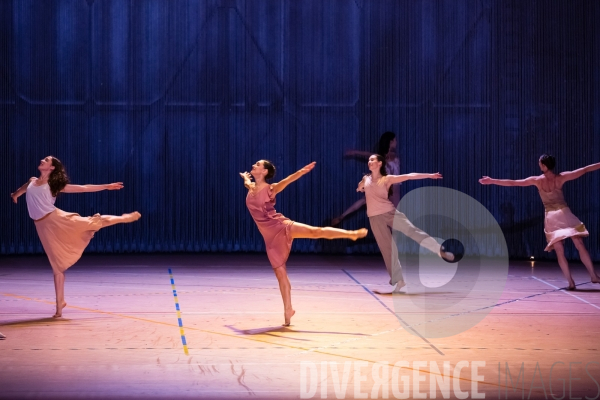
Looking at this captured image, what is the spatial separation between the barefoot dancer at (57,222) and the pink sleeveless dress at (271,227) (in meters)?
1.13

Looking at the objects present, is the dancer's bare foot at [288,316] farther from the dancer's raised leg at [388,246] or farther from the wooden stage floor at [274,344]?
the dancer's raised leg at [388,246]

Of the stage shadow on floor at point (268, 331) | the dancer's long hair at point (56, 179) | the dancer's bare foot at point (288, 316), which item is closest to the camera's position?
the stage shadow on floor at point (268, 331)

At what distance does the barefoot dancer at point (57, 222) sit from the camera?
22.9ft

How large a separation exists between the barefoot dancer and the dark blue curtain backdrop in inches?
227

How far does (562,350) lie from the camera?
18.5 feet

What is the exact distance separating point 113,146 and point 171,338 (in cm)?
733

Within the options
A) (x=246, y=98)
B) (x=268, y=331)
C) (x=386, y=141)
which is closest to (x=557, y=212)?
(x=386, y=141)

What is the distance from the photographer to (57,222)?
7.02 metres

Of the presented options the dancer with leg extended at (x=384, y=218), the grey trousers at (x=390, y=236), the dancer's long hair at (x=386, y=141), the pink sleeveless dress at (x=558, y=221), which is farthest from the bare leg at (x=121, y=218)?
the pink sleeveless dress at (x=558, y=221)

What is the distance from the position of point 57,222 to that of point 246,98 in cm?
625

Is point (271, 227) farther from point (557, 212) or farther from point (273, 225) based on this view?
point (557, 212)

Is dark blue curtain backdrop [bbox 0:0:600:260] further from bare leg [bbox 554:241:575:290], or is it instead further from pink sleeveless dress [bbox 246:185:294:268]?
pink sleeveless dress [bbox 246:185:294:268]

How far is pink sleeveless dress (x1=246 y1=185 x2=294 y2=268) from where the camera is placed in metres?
6.61

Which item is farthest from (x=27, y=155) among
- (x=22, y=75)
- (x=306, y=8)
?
(x=306, y=8)
